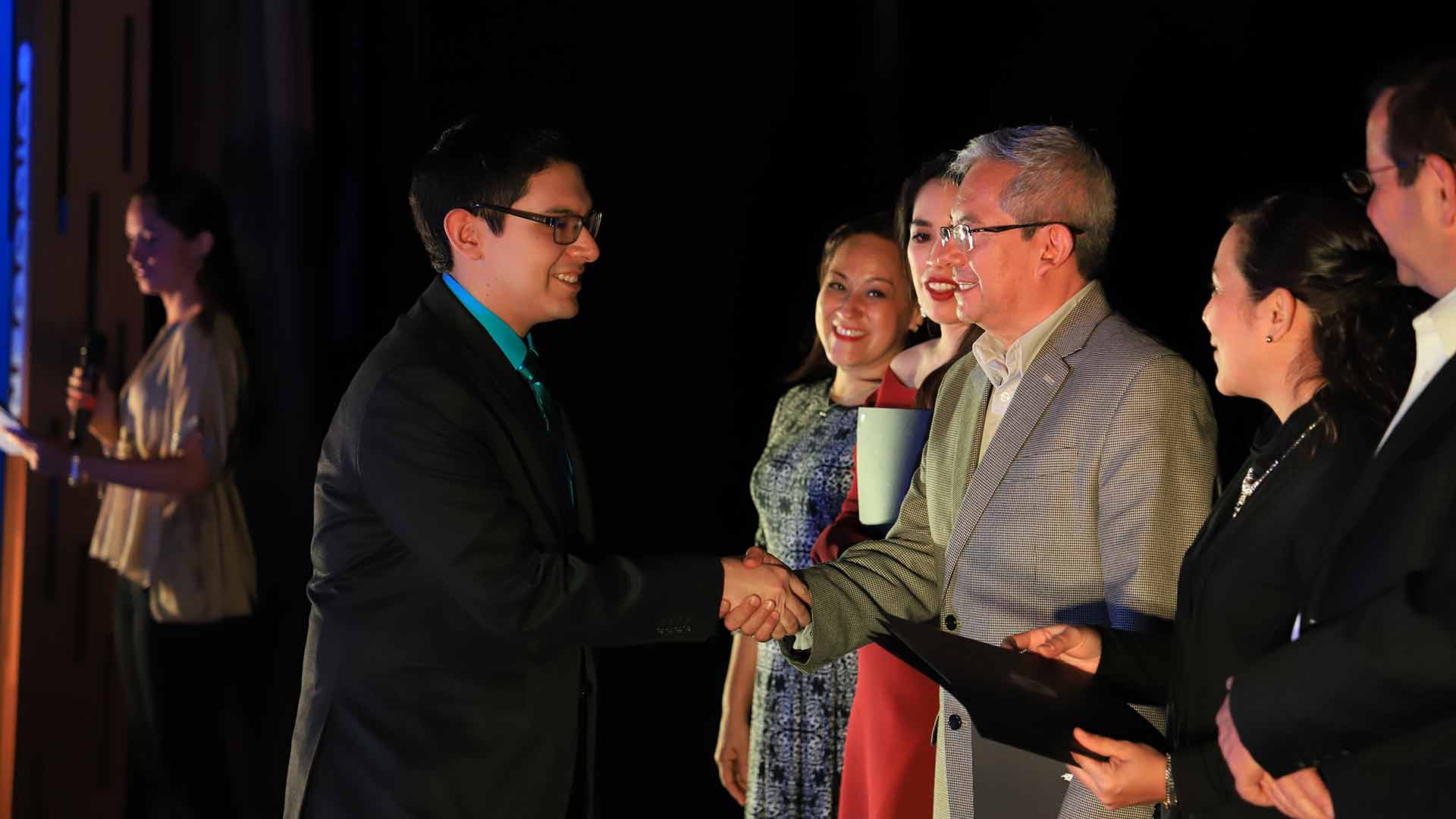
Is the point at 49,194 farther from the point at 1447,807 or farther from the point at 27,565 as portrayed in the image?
the point at 1447,807

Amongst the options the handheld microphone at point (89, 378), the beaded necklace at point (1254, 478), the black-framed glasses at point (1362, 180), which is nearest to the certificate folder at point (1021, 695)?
the beaded necklace at point (1254, 478)

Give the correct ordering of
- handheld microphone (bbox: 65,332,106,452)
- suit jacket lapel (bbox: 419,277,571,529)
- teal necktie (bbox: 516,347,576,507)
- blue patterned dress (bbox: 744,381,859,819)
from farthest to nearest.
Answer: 1. handheld microphone (bbox: 65,332,106,452)
2. blue patterned dress (bbox: 744,381,859,819)
3. teal necktie (bbox: 516,347,576,507)
4. suit jacket lapel (bbox: 419,277,571,529)

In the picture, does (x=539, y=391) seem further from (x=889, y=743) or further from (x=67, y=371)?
(x=67, y=371)

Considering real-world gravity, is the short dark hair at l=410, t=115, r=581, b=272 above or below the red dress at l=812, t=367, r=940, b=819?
above

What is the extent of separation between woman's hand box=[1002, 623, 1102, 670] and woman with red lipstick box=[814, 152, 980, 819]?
643 millimetres

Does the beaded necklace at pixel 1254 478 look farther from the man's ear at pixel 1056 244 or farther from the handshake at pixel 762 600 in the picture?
the handshake at pixel 762 600

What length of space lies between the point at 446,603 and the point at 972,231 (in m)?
1.04

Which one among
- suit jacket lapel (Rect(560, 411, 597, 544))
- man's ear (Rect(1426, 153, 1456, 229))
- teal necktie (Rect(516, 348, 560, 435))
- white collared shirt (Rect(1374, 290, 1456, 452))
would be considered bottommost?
suit jacket lapel (Rect(560, 411, 597, 544))

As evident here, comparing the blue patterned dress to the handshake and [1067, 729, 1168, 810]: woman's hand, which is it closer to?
the handshake

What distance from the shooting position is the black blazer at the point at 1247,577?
65.7 inches

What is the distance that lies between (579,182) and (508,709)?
0.94 meters

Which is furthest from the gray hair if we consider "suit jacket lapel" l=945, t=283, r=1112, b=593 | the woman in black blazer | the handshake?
the handshake

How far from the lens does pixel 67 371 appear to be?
4.18m

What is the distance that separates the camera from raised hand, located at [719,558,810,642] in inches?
94.0
